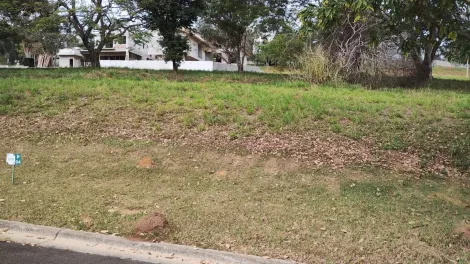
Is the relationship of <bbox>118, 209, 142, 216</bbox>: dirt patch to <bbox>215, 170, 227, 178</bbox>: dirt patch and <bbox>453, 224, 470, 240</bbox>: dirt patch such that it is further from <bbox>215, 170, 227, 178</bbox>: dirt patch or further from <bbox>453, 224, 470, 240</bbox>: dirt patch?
<bbox>453, 224, 470, 240</bbox>: dirt patch

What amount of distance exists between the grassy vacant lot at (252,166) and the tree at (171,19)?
18.2 ft

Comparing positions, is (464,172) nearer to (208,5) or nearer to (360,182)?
(360,182)

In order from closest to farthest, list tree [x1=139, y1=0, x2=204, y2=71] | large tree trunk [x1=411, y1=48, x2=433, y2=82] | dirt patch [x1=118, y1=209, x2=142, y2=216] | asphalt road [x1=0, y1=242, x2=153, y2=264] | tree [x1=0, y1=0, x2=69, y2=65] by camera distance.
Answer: asphalt road [x1=0, y1=242, x2=153, y2=264], dirt patch [x1=118, y1=209, x2=142, y2=216], large tree trunk [x1=411, y1=48, x2=433, y2=82], tree [x1=139, y1=0, x2=204, y2=71], tree [x1=0, y1=0, x2=69, y2=65]

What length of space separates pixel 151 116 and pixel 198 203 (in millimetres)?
3856

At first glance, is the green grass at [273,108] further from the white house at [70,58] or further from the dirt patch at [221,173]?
the white house at [70,58]

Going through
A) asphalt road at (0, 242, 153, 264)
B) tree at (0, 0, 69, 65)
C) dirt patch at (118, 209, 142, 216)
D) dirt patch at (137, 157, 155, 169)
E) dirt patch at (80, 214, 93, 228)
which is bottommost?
asphalt road at (0, 242, 153, 264)

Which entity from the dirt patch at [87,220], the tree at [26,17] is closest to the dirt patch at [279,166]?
the dirt patch at [87,220]

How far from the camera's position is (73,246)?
5.02 m

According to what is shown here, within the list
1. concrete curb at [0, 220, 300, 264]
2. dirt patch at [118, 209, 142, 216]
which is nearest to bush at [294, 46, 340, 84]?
dirt patch at [118, 209, 142, 216]

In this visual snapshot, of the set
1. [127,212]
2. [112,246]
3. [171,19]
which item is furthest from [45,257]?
[171,19]

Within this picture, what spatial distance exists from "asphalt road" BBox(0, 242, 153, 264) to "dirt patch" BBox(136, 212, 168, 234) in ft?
1.99

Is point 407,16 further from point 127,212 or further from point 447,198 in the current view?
point 127,212

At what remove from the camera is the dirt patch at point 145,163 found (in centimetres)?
750

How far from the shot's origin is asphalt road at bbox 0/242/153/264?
457cm
